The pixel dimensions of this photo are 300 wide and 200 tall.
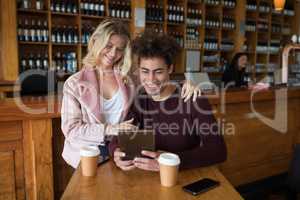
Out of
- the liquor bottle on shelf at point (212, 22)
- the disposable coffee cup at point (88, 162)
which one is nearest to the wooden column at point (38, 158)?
the disposable coffee cup at point (88, 162)

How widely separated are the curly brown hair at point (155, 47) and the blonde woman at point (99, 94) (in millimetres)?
284

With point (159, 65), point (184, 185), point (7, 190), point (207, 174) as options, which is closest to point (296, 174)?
point (207, 174)

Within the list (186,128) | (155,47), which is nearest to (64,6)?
(155,47)

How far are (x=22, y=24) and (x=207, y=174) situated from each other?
3811 mm

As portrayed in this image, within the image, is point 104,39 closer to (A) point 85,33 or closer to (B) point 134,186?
(B) point 134,186

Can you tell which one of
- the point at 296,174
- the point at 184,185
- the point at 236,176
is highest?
the point at 184,185

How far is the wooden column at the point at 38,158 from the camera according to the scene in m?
1.75

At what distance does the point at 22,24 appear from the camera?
4121 mm

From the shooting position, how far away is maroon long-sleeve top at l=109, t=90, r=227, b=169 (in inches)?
48.8

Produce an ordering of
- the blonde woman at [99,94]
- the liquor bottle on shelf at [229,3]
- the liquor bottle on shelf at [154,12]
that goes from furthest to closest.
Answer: the liquor bottle on shelf at [229,3]
the liquor bottle on shelf at [154,12]
the blonde woman at [99,94]

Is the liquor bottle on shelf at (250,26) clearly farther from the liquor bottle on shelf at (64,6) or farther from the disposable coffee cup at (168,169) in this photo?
the disposable coffee cup at (168,169)

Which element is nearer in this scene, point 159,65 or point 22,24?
point 159,65

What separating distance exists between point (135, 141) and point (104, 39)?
0.63 metres

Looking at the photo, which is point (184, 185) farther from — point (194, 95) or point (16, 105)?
point (16, 105)
